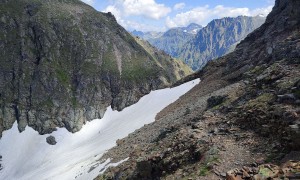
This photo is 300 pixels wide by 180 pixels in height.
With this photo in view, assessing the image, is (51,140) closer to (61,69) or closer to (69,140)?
(69,140)

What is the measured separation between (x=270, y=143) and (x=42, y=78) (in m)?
89.0

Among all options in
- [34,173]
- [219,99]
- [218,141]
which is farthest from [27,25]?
[218,141]

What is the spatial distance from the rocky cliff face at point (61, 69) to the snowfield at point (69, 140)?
3.44 meters

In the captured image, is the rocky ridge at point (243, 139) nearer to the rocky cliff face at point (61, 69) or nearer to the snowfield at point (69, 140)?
the snowfield at point (69, 140)

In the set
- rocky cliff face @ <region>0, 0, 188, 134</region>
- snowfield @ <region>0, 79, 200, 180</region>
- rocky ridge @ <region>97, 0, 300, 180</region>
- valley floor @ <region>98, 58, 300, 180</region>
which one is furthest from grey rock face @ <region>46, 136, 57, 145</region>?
valley floor @ <region>98, 58, 300, 180</region>

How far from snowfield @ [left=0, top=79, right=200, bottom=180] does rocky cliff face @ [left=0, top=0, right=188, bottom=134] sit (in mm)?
3445

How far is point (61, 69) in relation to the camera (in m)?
104

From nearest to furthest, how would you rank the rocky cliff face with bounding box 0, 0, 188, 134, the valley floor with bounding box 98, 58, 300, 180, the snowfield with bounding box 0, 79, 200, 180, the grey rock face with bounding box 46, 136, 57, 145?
the valley floor with bounding box 98, 58, 300, 180, the snowfield with bounding box 0, 79, 200, 180, the grey rock face with bounding box 46, 136, 57, 145, the rocky cliff face with bounding box 0, 0, 188, 134

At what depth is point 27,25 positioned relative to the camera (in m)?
107

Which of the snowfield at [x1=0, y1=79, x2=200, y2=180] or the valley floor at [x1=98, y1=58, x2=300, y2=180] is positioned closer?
the valley floor at [x1=98, y1=58, x2=300, y2=180]

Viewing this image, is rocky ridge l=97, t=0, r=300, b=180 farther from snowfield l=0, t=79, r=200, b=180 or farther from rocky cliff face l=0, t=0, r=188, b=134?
rocky cliff face l=0, t=0, r=188, b=134

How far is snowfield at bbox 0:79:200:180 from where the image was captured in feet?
231

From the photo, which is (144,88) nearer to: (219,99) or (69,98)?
(69,98)

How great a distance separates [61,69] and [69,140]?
26054 mm
